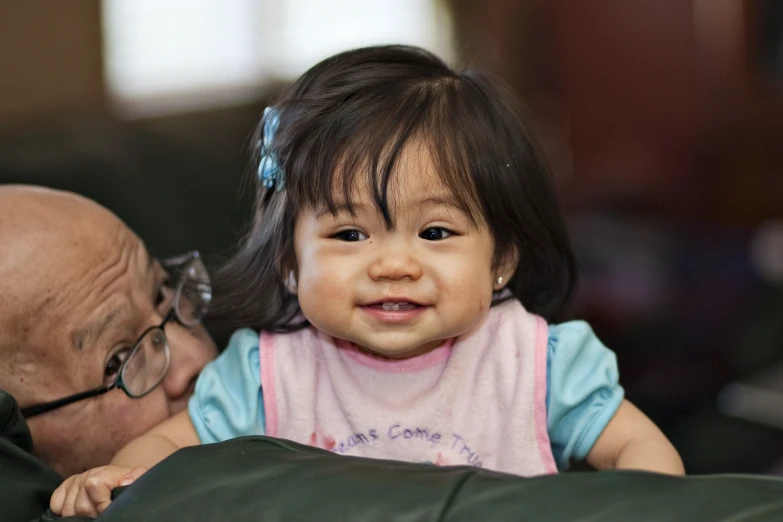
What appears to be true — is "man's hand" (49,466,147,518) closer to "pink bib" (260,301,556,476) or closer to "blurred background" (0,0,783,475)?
"pink bib" (260,301,556,476)

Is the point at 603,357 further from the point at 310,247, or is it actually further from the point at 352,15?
the point at 352,15

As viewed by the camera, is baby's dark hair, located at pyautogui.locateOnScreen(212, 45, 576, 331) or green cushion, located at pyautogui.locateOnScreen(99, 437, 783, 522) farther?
baby's dark hair, located at pyautogui.locateOnScreen(212, 45, 576, 331)

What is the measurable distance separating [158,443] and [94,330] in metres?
0.20

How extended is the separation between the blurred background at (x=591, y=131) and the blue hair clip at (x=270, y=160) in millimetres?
805

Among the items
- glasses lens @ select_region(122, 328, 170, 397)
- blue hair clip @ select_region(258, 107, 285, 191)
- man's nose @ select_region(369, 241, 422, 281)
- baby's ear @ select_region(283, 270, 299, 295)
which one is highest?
blue hair clip @ select_region(258, 107, 285, 191)

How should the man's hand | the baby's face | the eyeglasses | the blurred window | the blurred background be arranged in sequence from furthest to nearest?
the blurred window, the blurred background, the eyeglasses, the baby's face, the man's hand

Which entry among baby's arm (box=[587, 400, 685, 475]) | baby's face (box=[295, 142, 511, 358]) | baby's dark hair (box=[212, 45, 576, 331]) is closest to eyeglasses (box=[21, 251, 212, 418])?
baby's dark hair (box=[212, 45, 576, 331])

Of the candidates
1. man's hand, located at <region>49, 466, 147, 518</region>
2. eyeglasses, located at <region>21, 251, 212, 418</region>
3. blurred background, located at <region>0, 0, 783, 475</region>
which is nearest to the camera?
man's hand, located at <region>49, 466, 147, 518</region>

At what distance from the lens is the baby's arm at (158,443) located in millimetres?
1245

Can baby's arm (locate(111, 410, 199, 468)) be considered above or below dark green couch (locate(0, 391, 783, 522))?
below

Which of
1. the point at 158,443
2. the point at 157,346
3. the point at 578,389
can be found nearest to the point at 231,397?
the point at 158,443

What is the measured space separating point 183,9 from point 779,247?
342cm

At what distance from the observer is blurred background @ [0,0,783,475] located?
93.7 inches

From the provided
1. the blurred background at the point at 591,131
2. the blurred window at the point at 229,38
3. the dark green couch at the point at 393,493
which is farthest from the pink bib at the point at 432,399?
the blurred window at the point at 229,38
